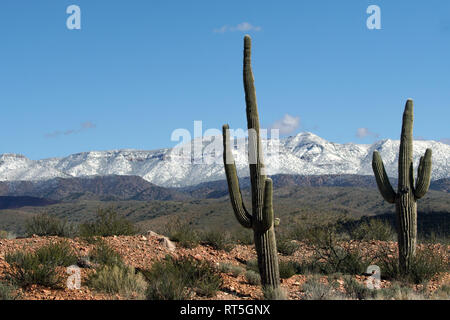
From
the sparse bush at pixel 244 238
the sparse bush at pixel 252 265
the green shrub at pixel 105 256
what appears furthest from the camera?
the sparse bush at pixel 244 238

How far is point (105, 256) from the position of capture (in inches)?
575

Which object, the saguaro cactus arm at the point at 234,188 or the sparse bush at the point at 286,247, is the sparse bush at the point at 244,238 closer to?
the sparse bush at the point at 286,247

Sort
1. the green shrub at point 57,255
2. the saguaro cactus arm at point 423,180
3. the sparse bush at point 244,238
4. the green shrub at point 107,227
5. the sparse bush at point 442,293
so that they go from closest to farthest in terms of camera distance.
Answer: the sparse bush at point 442,293, the green shrub at point 57,255, the saguaro cactus arm at point 423,180, the green shrub at point 107,227, the sparse bush at point 244,238

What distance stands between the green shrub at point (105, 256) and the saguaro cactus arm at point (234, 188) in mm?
3346

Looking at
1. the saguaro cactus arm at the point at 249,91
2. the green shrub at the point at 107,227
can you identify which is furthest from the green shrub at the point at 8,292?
the green shrub at the point at 107,227

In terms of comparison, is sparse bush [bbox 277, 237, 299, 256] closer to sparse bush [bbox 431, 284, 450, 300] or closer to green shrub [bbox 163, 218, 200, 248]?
green shrub [bbox 163, 218, 200, 248]

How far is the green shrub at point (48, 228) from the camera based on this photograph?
20.2 m

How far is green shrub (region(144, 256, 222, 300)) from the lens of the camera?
36.1 feet

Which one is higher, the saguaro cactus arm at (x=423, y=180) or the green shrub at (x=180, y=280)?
the saguaro cactus arm at (x=423, y=180)

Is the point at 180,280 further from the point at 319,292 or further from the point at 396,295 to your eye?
the point at 396,295
